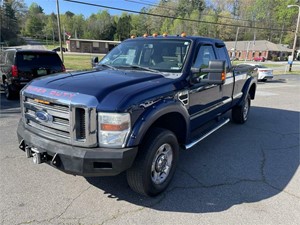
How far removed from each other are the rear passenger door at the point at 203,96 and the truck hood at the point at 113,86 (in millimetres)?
641

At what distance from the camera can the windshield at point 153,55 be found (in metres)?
3.73

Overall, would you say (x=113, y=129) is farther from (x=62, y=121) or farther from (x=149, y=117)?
(x=62, y=121)

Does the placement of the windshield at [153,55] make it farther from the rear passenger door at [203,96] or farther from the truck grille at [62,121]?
the truck grille at [62,121]

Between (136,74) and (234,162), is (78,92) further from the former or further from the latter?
(234,162)

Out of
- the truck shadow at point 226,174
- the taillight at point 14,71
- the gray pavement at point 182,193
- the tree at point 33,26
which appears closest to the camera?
the gray pavement at point 182,193

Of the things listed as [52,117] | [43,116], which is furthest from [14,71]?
[52,117]

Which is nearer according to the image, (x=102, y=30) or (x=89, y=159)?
(x=89, y=159)

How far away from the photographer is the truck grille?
102 inches

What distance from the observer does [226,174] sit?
3836mm

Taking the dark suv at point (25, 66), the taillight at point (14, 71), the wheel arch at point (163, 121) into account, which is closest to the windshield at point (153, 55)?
the wheel arch at point (163, 121)

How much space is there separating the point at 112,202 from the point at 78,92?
1.38m

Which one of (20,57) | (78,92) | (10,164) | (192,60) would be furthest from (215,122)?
(20,57)

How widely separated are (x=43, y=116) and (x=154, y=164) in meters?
1.40

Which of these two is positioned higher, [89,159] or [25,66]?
[25,66]
